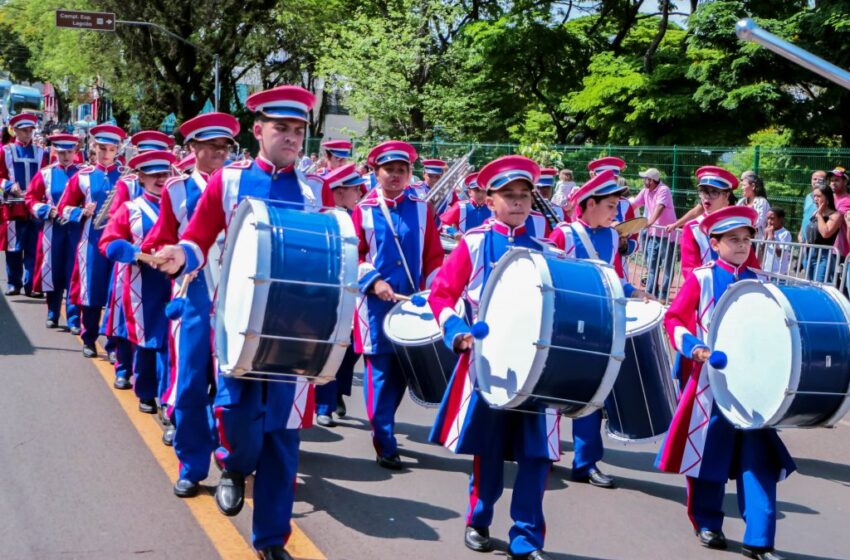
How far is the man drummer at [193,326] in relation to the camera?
5.64m

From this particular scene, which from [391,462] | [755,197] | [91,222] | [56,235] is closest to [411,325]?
[391,462]

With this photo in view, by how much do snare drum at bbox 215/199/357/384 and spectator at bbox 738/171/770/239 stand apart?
29.7 ft

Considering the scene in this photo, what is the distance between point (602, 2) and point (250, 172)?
27422 mm

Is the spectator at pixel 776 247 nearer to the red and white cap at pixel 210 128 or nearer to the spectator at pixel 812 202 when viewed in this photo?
the spectator at pixel 812 202

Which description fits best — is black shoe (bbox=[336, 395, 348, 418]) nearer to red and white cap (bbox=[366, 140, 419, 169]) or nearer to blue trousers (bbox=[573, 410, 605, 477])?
red and white cap (bbox=[366, 140, 419, 169])

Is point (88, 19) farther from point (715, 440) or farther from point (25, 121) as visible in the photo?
point (715, 440)

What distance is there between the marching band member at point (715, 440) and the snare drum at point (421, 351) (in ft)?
5.15

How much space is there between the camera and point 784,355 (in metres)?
5.23

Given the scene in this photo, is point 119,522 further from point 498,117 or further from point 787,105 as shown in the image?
point 498,117

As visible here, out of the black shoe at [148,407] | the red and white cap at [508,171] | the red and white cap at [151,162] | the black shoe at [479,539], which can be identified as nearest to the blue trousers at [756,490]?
the black shoe at [479,539]

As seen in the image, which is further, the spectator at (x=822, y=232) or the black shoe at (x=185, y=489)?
the spectator at (x=822, y=232)

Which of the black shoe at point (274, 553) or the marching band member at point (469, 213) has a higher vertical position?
the marching band member at point (469, 213)

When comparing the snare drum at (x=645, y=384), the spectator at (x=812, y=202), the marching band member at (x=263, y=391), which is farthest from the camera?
the spectator at (x=812, y=202)

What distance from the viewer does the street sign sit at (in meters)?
38.9
